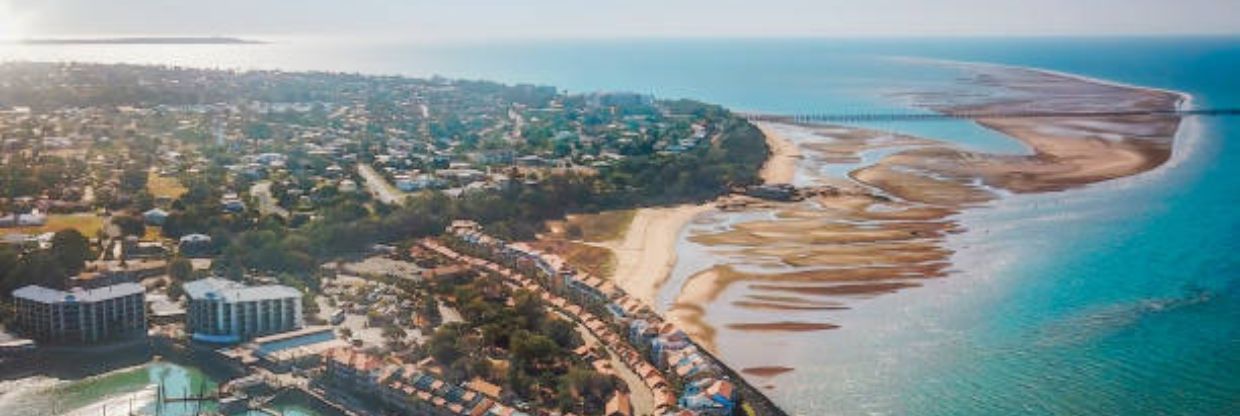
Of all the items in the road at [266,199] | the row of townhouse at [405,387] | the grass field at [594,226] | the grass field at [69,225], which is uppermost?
the road at [266,199]

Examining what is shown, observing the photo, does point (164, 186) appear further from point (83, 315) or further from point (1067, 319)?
point (1067, 319)

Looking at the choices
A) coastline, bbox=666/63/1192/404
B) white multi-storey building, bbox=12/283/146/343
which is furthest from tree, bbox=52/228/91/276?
coastline, bbox=666/63/1192/404

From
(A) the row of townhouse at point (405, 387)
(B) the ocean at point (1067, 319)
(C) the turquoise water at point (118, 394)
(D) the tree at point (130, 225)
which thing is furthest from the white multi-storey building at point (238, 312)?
(B) the ocean at point (1067, 319)

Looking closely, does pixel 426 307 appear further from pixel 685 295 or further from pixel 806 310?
pixel 806 310

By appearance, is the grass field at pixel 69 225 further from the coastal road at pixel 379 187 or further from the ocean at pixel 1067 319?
the ocean at pixel 1067 319

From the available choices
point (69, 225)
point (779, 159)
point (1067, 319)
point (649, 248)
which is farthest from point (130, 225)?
point (779, 159)

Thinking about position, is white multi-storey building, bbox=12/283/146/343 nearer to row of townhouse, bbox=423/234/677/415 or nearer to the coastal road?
row of townhouse, bbox=423/234/677/415
